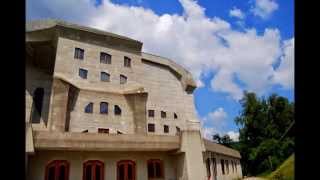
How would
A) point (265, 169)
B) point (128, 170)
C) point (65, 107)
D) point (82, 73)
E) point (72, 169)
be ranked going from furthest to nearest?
1. point (265, 169)
2. point (82, 73)
3. point (65, 107)
4. point (128, 170)
5. point (72, 169)

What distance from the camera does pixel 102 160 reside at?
68.9ft

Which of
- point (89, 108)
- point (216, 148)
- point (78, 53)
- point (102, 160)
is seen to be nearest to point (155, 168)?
point (102, 160)

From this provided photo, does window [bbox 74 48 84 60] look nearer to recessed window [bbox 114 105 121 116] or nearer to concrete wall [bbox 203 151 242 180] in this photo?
recessed window [bbox 114 105 121 116]

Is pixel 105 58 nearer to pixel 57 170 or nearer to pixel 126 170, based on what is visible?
pixel 126 170

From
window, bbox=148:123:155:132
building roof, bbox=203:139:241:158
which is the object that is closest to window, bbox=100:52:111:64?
window, bbox=148:123:155:132

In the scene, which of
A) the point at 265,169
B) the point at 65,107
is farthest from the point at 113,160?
the point at 265,169

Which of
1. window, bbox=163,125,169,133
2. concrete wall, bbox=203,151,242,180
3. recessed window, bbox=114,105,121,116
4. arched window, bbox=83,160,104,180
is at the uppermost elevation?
recessed window, bbox=114,105,121,116

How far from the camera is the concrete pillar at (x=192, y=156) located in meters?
21.2

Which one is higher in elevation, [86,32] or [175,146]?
[86,32]

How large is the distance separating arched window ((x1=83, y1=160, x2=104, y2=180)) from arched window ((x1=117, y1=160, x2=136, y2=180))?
1132 mm

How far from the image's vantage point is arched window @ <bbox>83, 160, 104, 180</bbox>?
20562 mm
